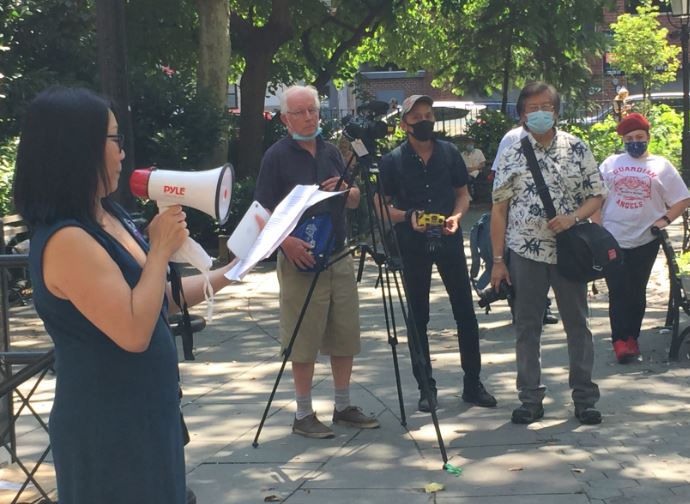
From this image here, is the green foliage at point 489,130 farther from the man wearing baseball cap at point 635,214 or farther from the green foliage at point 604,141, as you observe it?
the man wearing baseball cap at point 635,214

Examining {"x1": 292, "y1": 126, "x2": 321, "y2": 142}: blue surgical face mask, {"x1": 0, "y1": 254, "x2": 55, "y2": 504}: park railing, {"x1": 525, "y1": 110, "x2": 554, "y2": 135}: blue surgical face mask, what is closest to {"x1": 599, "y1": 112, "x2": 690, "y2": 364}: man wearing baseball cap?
{"x1": 525, "y1": 110, "x2": 554, "y2": 135}: blue surgical face mask

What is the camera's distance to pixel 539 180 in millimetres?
6113

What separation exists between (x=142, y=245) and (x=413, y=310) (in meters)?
3.71

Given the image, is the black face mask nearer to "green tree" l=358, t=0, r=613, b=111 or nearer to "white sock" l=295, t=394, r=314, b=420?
"white sock" l=295, t=394, r=314, b=420

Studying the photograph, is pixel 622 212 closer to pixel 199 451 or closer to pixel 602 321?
pixel 602 321

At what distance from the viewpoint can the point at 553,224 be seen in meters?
6.04

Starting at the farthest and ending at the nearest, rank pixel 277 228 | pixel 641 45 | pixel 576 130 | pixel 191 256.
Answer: pixel 641 45, pixel 576 130, pixel 277 228, pixel 191 256

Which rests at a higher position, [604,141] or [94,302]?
[604,141]

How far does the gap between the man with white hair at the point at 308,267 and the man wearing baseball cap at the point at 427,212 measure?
0.57 metres

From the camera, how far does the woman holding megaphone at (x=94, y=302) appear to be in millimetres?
2658

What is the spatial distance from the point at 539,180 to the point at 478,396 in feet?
4.65

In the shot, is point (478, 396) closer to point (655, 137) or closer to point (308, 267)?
point (308, 267)

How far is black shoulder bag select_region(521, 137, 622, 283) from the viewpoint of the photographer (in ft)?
19.7

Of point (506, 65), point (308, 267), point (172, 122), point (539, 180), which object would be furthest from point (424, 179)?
point (506, 65)
